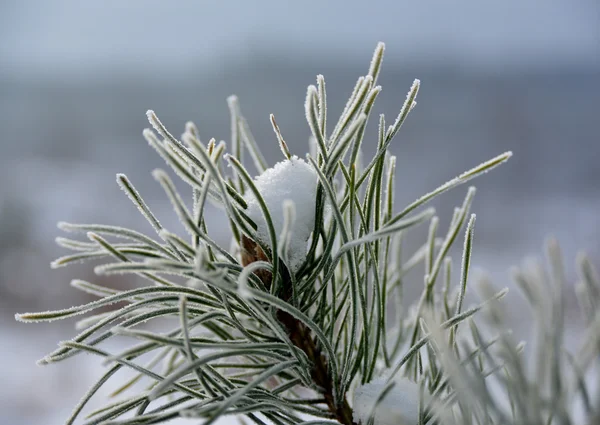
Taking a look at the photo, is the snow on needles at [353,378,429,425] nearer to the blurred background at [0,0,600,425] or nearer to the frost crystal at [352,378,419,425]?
the frost crystal at [352,378,419,425]

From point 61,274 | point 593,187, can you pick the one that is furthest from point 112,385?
point 593,187

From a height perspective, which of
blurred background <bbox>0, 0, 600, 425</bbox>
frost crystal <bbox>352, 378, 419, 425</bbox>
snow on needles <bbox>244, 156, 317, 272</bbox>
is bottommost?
frost crystal <bbox>352, 378, 419, 425</bbox>

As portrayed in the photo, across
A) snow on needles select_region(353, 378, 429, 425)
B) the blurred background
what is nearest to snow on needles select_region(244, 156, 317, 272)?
snow on needles select_region(353, 378, 429, 425)

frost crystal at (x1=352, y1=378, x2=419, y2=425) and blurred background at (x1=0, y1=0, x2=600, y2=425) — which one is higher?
blurred background at (x1=0, y1=0, x2=600, y2=425)

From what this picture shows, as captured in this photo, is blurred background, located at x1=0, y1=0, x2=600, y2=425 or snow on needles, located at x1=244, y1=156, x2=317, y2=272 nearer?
snow on needles, located at x1=244, y1=156, x2=317, y2=272

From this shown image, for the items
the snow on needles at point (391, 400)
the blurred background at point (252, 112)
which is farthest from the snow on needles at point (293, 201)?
the blurred background at point (252, 112)

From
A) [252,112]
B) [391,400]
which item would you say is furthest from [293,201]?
[252,112]

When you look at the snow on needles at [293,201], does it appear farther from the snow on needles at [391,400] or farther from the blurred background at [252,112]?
the blurred background at [252,112]
